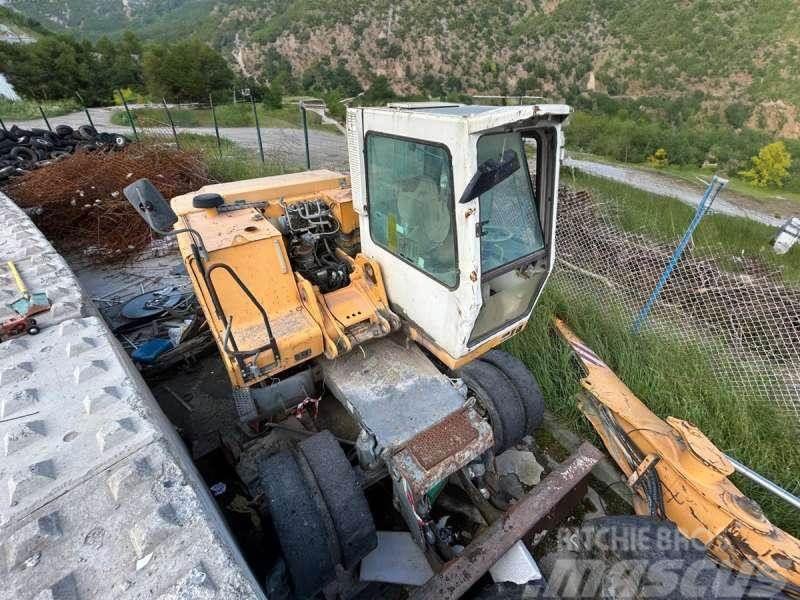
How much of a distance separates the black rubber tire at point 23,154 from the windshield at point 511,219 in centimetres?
1012

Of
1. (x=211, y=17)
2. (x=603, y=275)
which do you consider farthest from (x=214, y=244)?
(x=211, y=17)

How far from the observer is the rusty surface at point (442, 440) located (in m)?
2.29

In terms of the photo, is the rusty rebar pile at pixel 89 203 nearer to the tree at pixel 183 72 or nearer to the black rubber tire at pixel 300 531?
the black rubber tire at pixel 300 531

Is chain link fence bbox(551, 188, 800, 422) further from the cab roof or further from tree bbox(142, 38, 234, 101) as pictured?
tree bbox(142, 38, 234, 101)

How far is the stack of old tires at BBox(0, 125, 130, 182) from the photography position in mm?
7852

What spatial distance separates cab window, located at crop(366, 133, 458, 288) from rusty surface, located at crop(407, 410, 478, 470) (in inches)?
33.4

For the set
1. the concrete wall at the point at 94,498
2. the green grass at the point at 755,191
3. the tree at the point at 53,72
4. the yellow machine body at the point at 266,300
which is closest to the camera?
the concrete wall at the point at 94,498

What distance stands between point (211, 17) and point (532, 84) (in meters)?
68.7

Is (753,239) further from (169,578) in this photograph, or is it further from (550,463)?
(169,578)

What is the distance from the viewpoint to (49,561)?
1.28 m

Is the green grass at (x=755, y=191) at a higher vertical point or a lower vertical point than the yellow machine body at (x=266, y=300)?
lower

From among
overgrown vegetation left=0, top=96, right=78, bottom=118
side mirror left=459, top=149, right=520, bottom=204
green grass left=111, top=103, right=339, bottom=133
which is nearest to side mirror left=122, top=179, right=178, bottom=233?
side mirror left=459, top=149, right=520, bottom=204

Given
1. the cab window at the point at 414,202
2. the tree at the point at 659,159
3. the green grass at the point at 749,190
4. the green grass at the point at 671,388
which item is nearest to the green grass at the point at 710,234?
the green grass at the point at 671,388

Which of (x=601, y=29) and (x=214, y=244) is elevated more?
(x=601, y=29)
